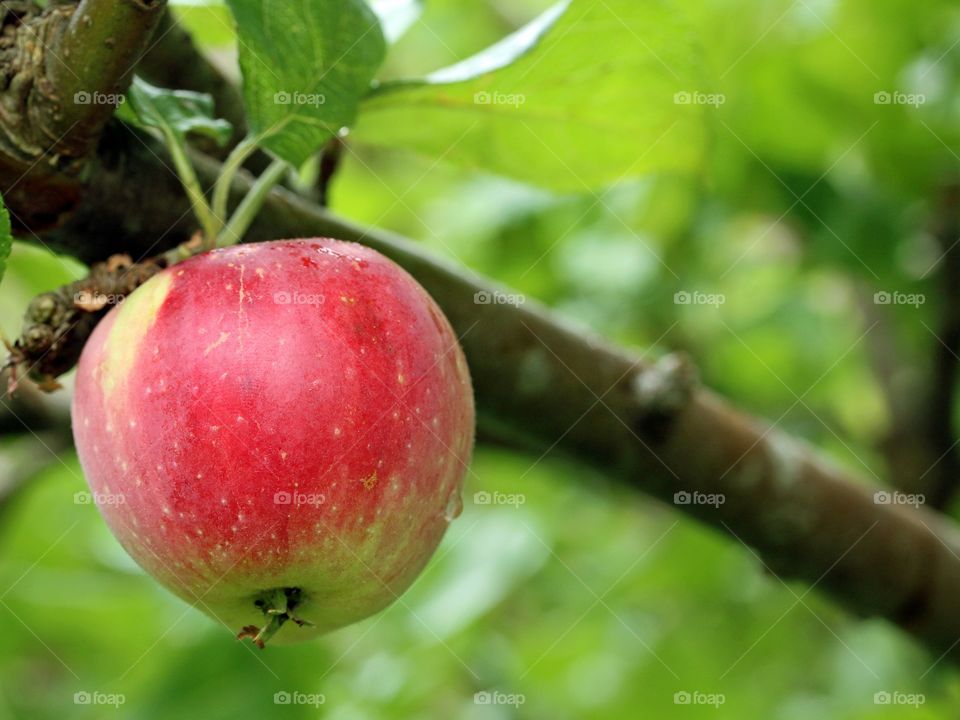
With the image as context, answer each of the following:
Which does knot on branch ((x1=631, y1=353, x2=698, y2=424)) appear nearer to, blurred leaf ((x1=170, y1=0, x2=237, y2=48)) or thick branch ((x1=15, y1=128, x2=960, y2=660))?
thick branch ((x1=15, y1=128, x2=960, y2=660))

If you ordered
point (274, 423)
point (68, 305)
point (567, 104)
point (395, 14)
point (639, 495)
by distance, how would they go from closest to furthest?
1. point (274, 423)
2. point (68, 305)
3. point (567, 104)
4. point (395, 14)
5. point (639, 495)

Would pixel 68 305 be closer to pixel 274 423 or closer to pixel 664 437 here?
pixel 274 423

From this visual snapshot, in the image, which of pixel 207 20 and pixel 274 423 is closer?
pixel 274 423

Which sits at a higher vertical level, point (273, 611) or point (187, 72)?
point (187, 72)

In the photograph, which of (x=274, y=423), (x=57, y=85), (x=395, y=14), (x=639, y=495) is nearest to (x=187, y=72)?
(x=395, y=14)

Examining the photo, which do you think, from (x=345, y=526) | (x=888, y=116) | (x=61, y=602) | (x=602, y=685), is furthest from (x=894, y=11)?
(x=61, y=602)

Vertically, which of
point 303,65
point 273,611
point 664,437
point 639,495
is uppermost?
point 303,65

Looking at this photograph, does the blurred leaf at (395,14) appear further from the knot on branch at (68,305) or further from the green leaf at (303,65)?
the knot on branch at (68,305)
